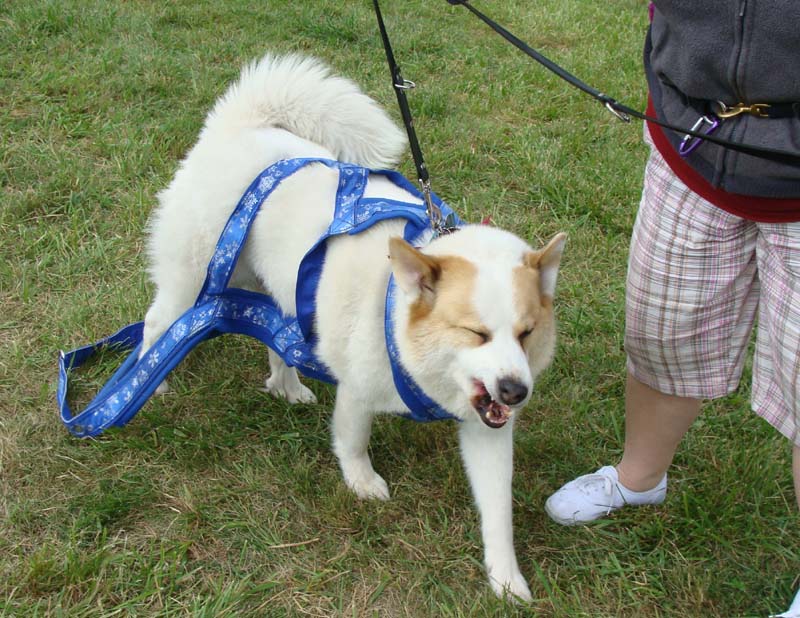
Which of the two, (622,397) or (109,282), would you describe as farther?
(109,282)

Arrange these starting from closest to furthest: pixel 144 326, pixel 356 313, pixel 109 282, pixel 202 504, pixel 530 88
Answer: pixel 356 313
pixel 202 504
pixel 144 326
pixel 109 282
pixel 530 88

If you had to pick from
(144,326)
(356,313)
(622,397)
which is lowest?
(622,397)

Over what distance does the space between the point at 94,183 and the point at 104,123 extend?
22.4 inches

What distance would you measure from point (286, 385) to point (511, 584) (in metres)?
1.05

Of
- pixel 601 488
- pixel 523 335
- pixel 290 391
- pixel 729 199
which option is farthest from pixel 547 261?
pixel 290 391

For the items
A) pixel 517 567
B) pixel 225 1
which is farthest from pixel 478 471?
pixel 225 1

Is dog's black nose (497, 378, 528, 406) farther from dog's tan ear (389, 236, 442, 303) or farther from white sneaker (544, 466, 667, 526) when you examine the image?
white sneaker (544, 466, 667, 526)

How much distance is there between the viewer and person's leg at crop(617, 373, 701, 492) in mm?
2094

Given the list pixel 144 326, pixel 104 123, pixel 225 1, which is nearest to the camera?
pixel 144 326

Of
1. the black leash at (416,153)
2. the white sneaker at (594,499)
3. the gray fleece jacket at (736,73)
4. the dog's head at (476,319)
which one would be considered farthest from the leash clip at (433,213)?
the white sneaker at (594,499)

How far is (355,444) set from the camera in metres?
2.30

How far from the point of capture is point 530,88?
4672mm

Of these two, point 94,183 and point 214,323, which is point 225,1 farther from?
point 214,323

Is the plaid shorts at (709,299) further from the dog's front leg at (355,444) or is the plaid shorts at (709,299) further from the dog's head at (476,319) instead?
the dog's front leg at (355,444)
